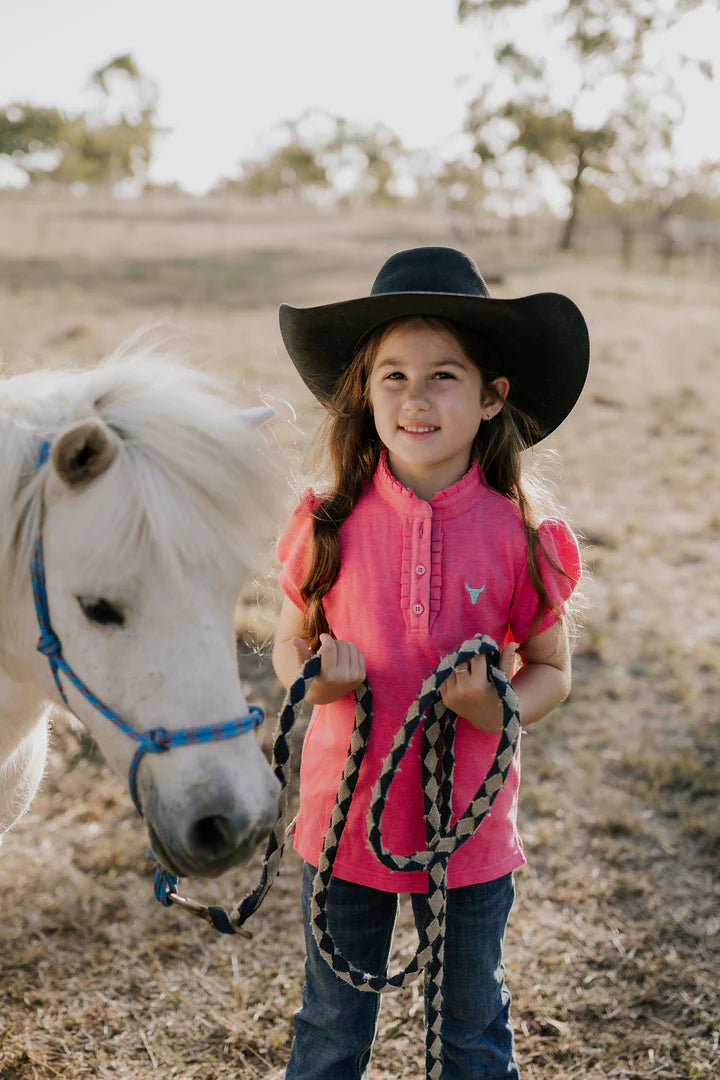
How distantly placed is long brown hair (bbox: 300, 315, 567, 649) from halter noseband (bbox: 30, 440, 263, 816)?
0.43m

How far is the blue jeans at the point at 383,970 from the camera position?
178cm

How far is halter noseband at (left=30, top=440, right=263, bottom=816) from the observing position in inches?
54.6

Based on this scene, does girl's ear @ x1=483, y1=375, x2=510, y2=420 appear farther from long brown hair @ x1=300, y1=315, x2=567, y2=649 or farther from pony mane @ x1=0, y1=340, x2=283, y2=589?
pony mane @ x1=0, y1=340, x2=283, y2=589

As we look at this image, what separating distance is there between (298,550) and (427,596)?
344mm

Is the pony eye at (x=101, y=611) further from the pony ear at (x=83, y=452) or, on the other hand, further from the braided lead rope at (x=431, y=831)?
the braided lead rope at (x=431, y=831)

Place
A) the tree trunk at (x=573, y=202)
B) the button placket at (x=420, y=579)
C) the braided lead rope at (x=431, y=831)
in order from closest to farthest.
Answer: the braided lead rope at (x=431, y=831), the button placket at (x=420, y=579), the tree trunk at (x=573, y=202)

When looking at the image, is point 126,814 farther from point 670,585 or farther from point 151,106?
point 151,106

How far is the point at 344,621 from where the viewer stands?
1842mm

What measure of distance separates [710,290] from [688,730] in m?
23.3

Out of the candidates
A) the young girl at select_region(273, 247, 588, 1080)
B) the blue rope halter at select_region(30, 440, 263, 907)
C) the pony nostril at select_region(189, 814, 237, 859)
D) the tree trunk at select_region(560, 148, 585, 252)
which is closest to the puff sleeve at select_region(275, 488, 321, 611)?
the young girl at select_region(273, 247, 588, 1080)

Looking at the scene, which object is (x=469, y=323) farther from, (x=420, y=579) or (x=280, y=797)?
(x=280, y=797)

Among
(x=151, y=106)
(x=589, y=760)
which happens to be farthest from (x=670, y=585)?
(x=151, y=106)

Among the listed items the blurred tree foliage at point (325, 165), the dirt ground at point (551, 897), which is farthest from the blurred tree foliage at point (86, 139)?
the dirt ground at point (551, 897)

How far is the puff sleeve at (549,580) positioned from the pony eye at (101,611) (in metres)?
0.83
